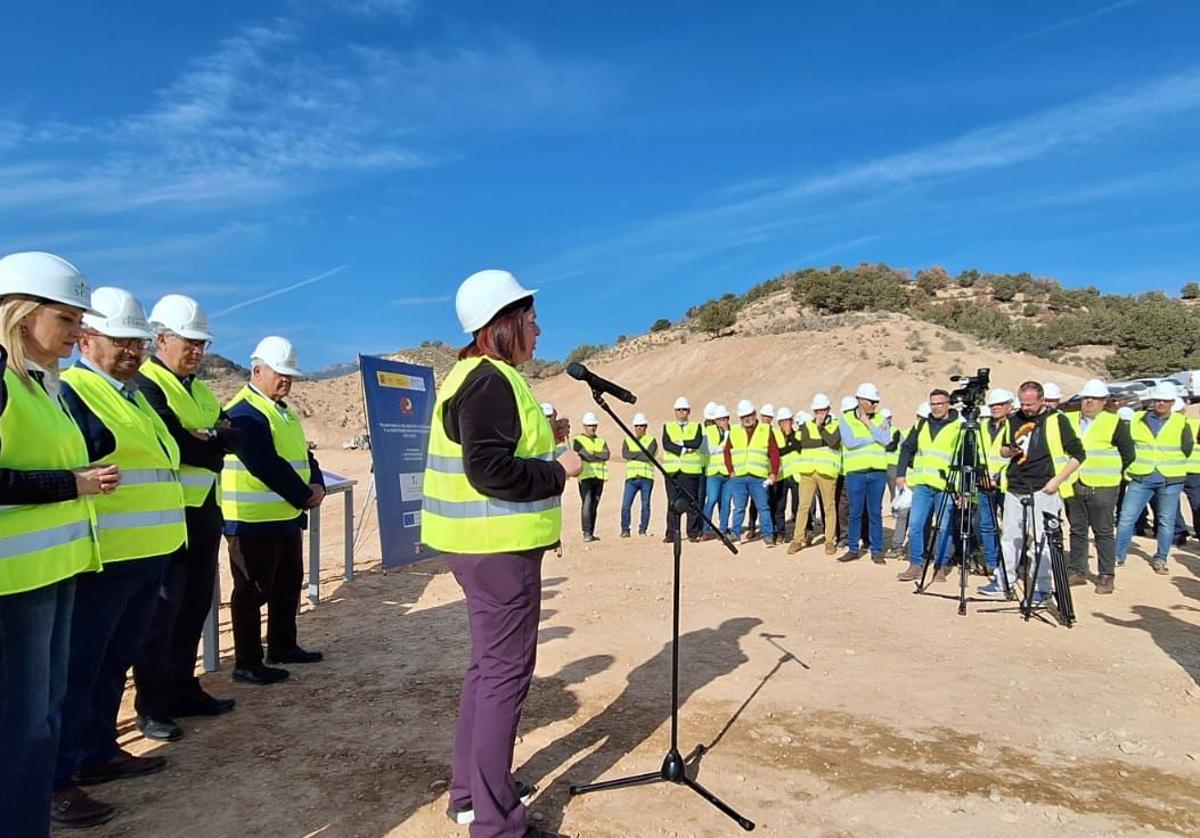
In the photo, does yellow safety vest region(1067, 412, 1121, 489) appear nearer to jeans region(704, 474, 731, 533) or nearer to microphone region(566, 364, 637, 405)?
jeans region(704, 474, 731, 533)

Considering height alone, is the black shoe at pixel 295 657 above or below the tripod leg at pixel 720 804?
above

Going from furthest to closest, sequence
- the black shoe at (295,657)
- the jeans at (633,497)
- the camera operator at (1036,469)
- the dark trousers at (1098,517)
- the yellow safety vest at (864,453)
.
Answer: the jeans at (633,497), the yellow safety vest at (864,453), the dark trousers at (1098,517), the camera operator at (1036,469), the black shoe at (295,657)

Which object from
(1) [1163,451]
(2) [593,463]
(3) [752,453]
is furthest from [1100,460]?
(2) [593,463]

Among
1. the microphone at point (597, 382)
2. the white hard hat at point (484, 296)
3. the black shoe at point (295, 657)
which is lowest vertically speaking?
the black shoe at point (295, 657)

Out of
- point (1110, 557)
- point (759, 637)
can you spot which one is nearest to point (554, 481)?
point (759, 637)

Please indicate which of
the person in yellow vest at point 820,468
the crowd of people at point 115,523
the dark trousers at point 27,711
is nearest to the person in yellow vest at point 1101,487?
the person in yellow vest at point 820,468

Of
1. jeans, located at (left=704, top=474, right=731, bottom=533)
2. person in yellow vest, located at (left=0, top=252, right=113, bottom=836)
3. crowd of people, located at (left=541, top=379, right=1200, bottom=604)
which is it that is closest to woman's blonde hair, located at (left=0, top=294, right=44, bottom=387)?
person in yellow vest, located at (left=0, top=252, right=113, bottom=836)

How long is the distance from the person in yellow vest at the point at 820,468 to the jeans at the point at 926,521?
170cm

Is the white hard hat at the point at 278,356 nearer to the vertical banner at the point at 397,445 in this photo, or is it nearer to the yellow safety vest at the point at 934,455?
the vertical banner at the point at 397,445

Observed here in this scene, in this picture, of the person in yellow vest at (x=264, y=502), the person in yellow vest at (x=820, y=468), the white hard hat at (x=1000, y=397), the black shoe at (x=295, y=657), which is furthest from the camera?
the person in yellow vest at (x=820, y=468)

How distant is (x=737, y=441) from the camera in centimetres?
1174

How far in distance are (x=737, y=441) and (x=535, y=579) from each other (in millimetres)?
9031

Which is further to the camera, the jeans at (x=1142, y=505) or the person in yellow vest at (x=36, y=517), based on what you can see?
the jeans at (x=1142, y=505)

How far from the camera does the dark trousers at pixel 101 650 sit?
10.4 ft
